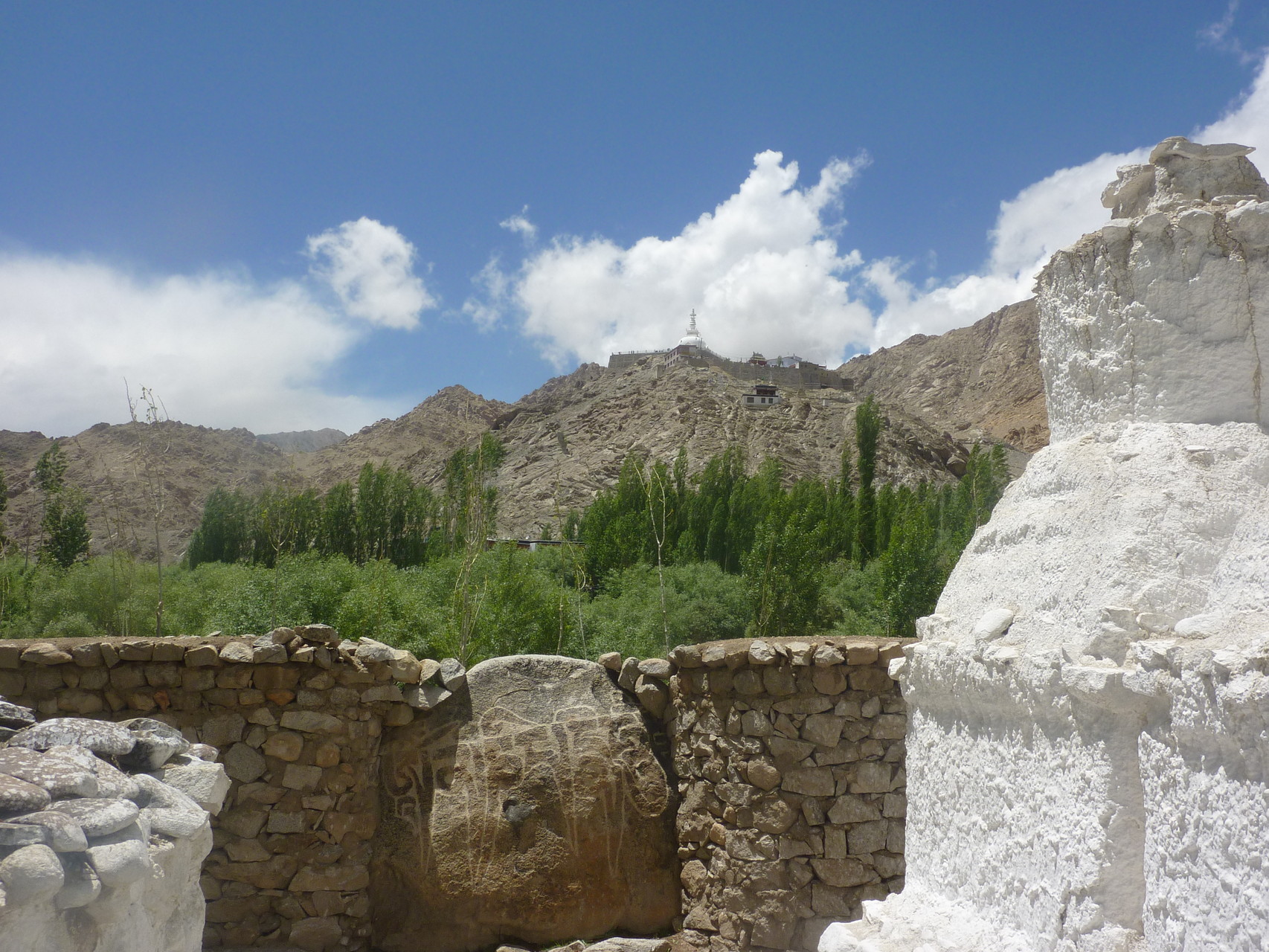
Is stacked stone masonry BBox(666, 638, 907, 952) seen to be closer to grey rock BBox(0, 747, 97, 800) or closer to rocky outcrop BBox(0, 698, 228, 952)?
rocky outcrop BBox(0, 698, 228, 952)

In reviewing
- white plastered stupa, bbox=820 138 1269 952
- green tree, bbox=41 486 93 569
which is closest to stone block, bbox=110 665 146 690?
white plastered stupa, bbox=820 138 1269 952

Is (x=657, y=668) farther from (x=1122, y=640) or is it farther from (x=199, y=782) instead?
(x=1122, y=640)

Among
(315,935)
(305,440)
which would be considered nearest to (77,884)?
(315,935)

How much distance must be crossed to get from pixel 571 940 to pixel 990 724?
4844 mm

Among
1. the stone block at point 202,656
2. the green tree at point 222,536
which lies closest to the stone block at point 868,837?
the stone block at point 202,656

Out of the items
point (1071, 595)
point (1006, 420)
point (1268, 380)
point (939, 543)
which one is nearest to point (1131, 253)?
point (1268, 380)

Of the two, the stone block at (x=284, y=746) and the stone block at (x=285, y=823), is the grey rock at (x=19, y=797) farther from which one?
the stone block at (x=285, y=823)

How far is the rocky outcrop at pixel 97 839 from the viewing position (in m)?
1.97

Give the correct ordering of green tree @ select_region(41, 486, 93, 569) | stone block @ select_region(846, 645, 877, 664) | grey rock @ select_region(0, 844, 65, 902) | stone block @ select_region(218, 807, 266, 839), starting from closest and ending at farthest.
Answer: grey rock @ select_region(0, 844, 65, 902) < stone block @ select_region(846, 645, 877, 664) < stone block @ select_region(218, 807, 266, 839) < green tree @ select_region(41, 486, 93, 569)

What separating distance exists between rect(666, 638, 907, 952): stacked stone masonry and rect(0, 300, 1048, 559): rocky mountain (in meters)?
25.4

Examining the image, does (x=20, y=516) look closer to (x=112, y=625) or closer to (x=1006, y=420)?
(x=112, y=625)

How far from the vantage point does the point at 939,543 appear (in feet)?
52.0

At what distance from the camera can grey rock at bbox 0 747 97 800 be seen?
227 cm

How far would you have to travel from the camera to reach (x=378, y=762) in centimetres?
641
